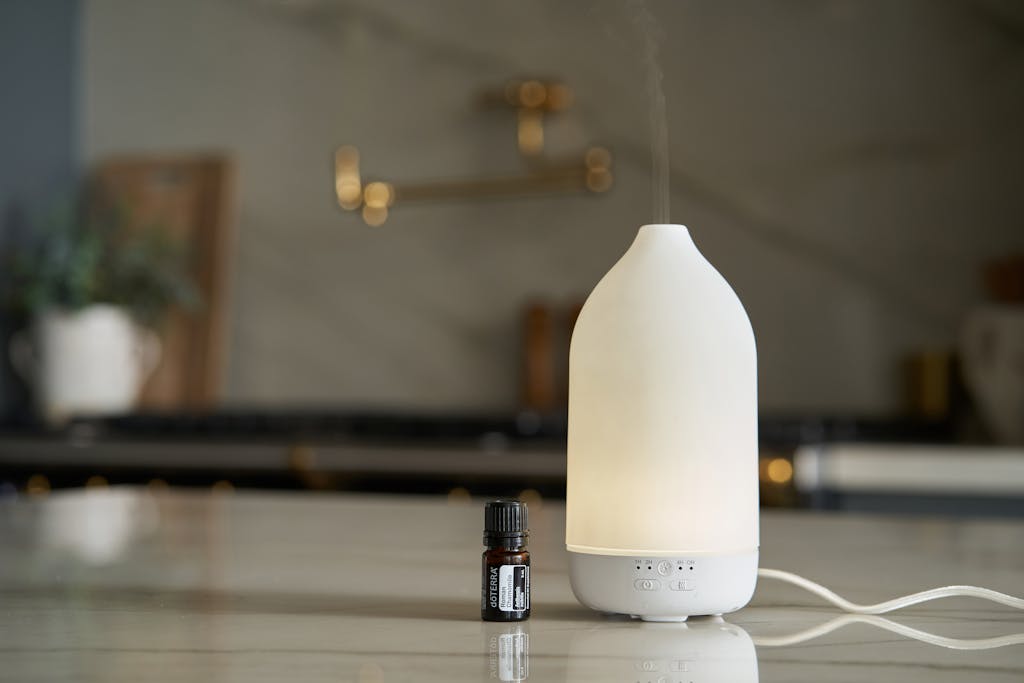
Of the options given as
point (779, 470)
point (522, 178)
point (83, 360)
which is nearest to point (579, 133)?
point (522, 178)

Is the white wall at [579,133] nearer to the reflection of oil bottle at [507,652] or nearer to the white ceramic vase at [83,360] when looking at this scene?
the white ceramic vase at [83,360]

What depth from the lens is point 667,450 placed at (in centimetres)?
61

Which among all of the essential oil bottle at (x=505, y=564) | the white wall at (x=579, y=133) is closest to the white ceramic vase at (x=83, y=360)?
the white wall at (x=579, y=133)

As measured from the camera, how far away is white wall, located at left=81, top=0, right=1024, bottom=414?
2.39m

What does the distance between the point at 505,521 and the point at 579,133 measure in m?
2.03

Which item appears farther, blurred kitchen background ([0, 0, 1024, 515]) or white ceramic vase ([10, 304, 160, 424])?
white ceramic vase ([10, 304, 160, 424])

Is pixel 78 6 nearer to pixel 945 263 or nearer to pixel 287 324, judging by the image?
pixel 287 324

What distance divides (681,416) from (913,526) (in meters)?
0.64

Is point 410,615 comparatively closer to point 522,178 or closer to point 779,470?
point 779,470

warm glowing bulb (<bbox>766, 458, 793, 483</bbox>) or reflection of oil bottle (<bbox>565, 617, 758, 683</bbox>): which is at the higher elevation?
warm glowing bulb (<bbox>766, 458, 793, 483</bbox>)

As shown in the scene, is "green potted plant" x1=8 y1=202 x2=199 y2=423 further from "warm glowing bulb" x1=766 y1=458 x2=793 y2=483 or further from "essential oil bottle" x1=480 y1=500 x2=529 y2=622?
"essential oil bottle" x1=480 y1=500 x2=529 y2=622

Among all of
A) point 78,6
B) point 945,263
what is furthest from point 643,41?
point 78,6

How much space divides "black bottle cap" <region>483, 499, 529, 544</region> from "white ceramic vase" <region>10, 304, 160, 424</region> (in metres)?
2.08

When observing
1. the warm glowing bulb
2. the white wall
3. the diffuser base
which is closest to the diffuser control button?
the diffuser base
